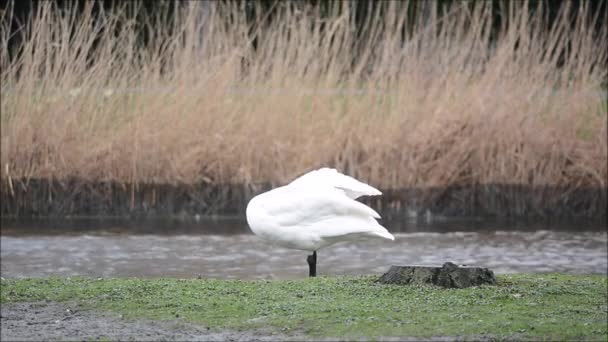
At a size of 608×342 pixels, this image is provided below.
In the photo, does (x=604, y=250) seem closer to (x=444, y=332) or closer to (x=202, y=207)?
(x=202, y=207)

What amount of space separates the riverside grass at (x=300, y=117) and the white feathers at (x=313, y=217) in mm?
5354

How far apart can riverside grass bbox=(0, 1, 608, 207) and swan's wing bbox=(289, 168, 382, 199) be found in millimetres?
5068

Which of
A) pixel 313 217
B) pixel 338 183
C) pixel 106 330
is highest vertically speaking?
pixel 338 183

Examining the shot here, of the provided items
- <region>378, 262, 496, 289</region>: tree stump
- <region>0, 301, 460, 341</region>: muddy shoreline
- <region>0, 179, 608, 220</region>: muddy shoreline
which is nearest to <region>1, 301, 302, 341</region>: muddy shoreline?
<region>0, 301, 460, 341</region>: muddy shoreline

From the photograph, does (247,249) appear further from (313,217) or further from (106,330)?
(106,330)

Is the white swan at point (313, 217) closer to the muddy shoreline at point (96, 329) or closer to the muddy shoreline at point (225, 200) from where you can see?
the muddy shoreline at point (96, 329)

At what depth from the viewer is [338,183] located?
309 inches

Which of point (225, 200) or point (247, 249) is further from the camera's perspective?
point (225, 200)

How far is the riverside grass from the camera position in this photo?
1317cm

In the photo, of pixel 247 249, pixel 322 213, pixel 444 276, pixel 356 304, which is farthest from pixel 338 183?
pixel 247 249

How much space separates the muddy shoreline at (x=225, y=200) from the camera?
1323 centimetres

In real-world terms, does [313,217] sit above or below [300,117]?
below

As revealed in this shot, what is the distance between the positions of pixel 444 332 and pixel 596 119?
27.5ft

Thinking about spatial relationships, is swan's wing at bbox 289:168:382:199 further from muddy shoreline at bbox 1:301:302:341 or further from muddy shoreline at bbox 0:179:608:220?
muddy shoreline at bbox 0:179:608:220
